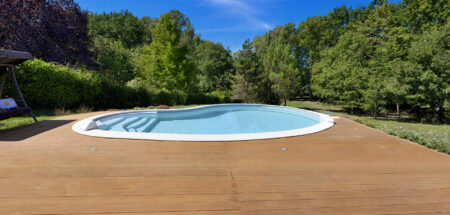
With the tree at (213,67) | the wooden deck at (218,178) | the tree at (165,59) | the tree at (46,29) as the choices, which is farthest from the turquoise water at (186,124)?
the tree at (213,67)

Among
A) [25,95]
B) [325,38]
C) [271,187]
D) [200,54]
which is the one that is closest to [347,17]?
[325,38]

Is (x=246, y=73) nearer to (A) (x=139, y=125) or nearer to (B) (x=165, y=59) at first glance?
(B) (x=165, y=59)

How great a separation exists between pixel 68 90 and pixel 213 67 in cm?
1973

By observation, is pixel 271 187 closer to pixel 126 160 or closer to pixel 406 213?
pixel 406 213

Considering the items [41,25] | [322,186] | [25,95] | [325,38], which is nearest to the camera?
[322,186]

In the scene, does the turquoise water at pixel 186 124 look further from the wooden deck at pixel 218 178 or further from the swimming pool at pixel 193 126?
the wooden deck at pixel 218 178

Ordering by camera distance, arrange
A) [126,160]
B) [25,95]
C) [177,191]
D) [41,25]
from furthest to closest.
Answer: [41,25] < [25,95] < [126,160] < [177,191]

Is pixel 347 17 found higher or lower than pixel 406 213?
higher

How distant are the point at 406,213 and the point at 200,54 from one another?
96.8 ft

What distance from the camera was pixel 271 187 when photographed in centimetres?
188

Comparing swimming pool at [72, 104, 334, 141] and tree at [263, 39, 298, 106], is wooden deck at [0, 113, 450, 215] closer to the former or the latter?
swimming pool at [72, 104, 334, 141]

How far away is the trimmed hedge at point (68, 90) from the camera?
7.27 metres

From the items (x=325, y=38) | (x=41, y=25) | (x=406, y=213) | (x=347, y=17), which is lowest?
(x=406, y=213)

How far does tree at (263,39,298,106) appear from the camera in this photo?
58.7ft
